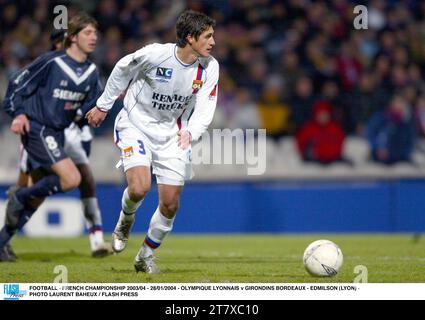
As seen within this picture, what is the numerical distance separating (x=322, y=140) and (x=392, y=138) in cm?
112

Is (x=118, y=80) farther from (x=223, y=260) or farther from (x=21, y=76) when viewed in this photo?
(x=223, y=260)

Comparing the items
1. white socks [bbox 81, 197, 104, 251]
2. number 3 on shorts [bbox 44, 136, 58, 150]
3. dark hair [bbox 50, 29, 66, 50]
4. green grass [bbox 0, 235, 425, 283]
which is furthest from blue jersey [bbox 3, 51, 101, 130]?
green grass [bbox 0, 235, 425, 283]

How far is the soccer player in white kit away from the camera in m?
7.34

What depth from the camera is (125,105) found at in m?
7.67

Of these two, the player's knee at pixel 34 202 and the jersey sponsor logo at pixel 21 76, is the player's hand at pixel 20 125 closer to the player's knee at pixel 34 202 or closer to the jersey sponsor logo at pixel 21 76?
the jersey sponsor logo at pixel 21 76

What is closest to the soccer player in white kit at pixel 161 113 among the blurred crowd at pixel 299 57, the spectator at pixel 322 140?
the blurred crowd at pixel 299 57

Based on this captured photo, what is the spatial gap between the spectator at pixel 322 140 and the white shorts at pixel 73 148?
5115mm

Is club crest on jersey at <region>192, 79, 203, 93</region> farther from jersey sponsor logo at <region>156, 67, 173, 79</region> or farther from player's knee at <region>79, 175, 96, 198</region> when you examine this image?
player's knee at <region>79, 175, 96, 198</region>

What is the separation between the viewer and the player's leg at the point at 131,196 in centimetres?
730

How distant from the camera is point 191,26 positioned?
7371 millimetres

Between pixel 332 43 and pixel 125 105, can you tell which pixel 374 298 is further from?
pixel 332 43

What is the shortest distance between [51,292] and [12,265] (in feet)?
5.85

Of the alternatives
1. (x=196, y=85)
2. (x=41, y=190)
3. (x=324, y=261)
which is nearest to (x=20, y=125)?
(x=41, y=190)

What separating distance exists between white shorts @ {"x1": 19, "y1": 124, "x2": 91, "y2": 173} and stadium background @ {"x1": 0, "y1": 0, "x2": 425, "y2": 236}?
359 centimetres
